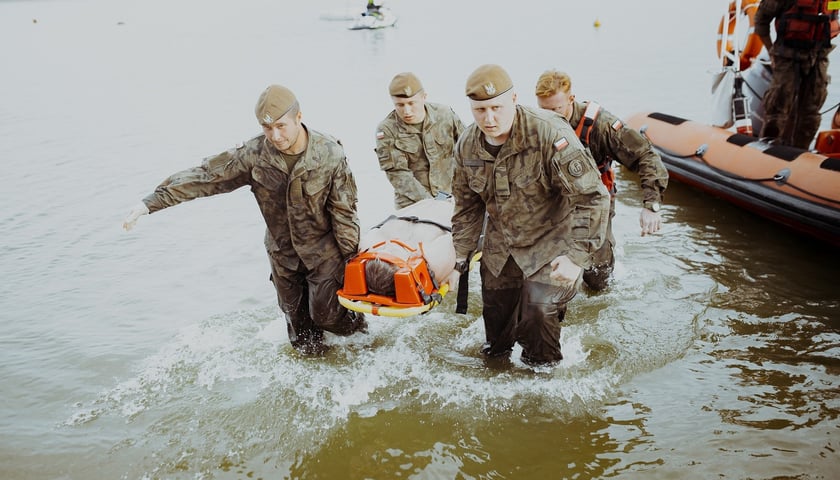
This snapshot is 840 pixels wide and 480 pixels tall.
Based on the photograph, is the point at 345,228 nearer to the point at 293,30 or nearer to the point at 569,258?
the point at 569,258

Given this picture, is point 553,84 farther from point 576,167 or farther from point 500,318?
point 500,318

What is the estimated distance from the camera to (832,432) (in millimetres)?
3684

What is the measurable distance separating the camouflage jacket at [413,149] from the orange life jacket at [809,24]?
377 centimetres

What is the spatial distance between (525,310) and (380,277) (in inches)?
35.4

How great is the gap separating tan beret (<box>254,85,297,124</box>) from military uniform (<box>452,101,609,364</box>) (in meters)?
1.05

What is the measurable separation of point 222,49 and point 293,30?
35.1 feet

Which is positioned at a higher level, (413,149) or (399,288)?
(413,149)

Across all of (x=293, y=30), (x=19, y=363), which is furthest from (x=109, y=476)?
(x=293, y=30)

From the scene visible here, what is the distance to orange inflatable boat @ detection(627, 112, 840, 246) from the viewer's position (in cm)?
578

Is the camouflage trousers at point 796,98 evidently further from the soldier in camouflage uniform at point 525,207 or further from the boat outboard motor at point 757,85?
the soldier in camouflage uniform at point 525,207

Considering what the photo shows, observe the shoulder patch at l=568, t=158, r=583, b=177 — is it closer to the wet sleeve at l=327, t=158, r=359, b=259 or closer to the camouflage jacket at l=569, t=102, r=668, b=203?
the camouflage jacket at l=569, t=102, r=668, b=203

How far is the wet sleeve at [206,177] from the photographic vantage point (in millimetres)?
3994

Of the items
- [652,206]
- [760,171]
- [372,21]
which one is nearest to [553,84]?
[652,206]

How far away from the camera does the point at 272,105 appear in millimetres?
3766
